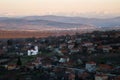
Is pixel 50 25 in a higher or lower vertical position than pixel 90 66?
lower

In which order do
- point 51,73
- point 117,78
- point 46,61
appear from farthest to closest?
point 46,61, point 51,73, point 117,78

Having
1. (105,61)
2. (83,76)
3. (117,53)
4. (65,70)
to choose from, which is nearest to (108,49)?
(117,53)

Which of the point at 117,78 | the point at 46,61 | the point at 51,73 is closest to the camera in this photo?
the point at 117,78

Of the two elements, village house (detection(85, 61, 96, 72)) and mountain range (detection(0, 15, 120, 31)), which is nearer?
village house (detection(85, 61, 96, 72))

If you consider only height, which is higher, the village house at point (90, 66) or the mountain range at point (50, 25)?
the village house at point (90, 66)

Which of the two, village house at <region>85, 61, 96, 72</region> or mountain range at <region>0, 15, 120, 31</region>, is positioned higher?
village house at <region>85, 61, 96, 72</region>

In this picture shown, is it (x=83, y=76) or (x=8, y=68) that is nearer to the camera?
(x=83, y=76)

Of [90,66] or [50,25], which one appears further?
[50,25]

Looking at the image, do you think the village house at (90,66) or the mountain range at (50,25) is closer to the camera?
the village house at (90,66)

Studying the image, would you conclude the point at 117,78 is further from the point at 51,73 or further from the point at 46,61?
the point at 46,61

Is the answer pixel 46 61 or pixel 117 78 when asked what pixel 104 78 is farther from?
pixel 46 61
